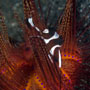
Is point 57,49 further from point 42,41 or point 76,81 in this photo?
point 76,81

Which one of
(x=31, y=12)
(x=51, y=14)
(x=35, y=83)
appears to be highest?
(x=31, y=12)

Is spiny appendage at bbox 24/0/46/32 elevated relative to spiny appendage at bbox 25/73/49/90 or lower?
elevated

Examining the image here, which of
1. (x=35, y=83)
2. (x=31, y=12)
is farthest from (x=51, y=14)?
(x=35, y=83)

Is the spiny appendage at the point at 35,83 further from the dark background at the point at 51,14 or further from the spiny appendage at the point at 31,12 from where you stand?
the dark background at the point at 51,14

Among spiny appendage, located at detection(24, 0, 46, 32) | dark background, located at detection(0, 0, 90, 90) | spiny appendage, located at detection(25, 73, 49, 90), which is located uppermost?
spiny appendage, located at detection(24, 0, 46, 32)

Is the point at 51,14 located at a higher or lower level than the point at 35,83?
higher

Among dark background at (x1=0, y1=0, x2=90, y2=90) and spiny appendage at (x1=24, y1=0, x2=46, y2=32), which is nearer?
spiny appendage at (x1=24, y1=0, x2=46, y2=32)

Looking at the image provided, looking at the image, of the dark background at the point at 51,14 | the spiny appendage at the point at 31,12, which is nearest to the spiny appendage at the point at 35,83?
the spiny appendage at the point at 31,12

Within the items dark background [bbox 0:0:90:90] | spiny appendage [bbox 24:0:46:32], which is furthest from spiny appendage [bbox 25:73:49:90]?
dark background [bbox 0:0:90:90]

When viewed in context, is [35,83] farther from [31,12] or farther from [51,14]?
[51,14]

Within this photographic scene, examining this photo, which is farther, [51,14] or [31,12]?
[51,14]

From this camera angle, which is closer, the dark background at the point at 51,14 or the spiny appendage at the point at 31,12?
the spiny appendage at the point at 31,12

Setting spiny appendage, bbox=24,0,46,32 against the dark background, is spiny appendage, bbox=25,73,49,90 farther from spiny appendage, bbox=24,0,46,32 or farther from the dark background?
the dark background
